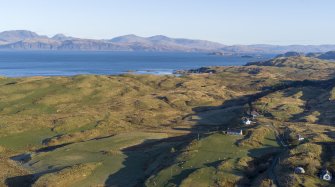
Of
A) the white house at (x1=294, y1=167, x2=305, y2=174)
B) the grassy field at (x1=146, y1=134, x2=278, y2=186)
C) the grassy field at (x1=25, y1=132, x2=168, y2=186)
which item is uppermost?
the white house at (x1=294, y1=167, x2=305, y2=174)

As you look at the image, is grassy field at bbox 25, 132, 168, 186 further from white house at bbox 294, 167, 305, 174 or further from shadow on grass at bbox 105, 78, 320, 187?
white house at bbox 294, 167, 305, 174

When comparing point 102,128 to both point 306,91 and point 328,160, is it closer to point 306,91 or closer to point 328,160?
point 328,160

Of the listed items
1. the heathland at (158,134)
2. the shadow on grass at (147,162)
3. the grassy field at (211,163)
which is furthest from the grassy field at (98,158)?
the grassy field at (211,163)

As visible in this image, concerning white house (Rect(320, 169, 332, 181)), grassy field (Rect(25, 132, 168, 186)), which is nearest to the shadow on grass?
grassy field (Rect(25, 132, 168, 186))

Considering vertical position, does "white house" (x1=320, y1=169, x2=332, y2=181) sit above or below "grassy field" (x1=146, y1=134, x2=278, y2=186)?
above

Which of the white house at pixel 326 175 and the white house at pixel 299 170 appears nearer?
the white house at pixel 326 175

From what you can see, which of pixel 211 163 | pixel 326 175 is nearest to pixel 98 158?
pixel 211 163

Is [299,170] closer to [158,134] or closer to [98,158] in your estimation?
[98,158]

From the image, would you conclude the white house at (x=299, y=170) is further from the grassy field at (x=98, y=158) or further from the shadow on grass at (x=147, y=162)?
the grassy field at (x=98, y=158)

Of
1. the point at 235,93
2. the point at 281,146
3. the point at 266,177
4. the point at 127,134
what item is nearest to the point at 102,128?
the point at 127,134

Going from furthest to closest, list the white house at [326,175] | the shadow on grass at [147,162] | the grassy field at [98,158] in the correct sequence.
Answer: the grassy field at [98,158], the shadow on grass at [147,162], the white house at [326,175]

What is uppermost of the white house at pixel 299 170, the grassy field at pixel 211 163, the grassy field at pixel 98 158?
the white house at pixel 299 170
